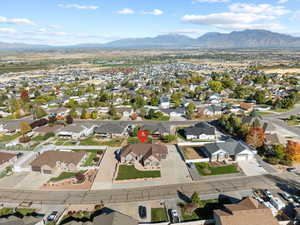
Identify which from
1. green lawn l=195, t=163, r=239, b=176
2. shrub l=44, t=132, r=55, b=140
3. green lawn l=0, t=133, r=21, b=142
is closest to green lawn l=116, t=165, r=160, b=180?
green lawn l=195, t=163, r=239, b=176

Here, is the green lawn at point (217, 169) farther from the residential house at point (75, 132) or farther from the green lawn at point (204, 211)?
the residential house at point (75, 132)

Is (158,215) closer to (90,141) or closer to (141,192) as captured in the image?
(141,192)

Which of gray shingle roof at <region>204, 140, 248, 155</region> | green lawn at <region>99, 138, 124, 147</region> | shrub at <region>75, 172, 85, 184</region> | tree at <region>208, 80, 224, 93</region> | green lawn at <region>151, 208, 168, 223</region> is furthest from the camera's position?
tree at <region>208, 80, 224, 93</region>

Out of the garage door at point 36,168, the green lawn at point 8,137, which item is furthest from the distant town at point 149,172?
the green lawn at point 8,137

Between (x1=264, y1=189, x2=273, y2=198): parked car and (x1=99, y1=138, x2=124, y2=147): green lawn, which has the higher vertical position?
(x1=264, y1=189, x2=273, y2=198): parked car

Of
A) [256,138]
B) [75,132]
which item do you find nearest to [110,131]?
[75,132]

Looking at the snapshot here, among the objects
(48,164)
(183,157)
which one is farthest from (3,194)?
(183,157)

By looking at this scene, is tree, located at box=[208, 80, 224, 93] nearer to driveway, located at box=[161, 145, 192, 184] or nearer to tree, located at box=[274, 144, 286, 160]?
tree, located at box=[274, 144, 286, 160]
